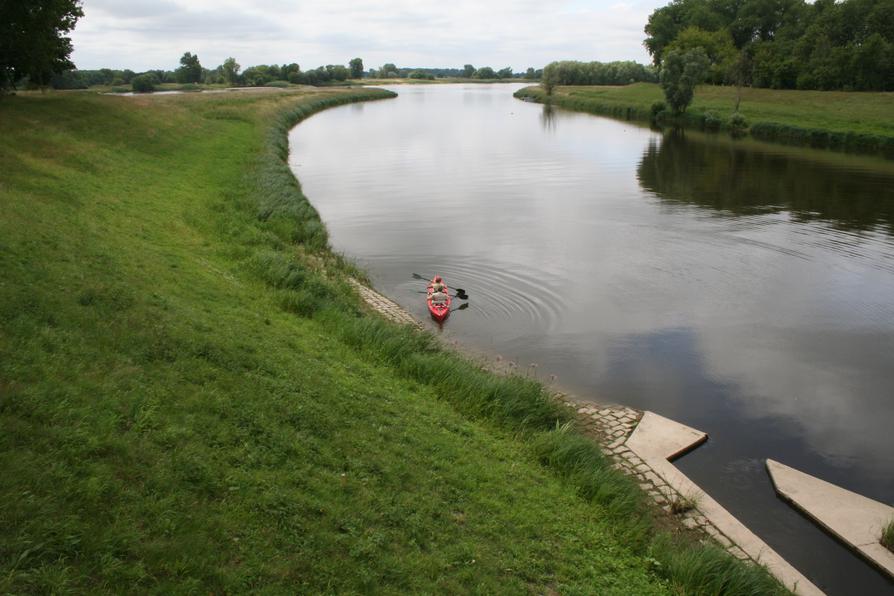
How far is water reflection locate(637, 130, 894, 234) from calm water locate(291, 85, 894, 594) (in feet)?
0.80

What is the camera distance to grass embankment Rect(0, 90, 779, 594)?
596 centimetres

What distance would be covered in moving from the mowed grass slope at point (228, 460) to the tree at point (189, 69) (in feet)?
484

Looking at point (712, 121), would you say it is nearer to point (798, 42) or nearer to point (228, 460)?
point (798, 42)

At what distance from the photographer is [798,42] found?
87375 mm

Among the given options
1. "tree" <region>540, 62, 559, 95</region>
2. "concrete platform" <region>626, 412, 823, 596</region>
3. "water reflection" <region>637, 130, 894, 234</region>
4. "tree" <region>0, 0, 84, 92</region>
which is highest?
"tree" <region>540, 62, 559, 95</region>

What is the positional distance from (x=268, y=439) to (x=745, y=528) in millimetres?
7397

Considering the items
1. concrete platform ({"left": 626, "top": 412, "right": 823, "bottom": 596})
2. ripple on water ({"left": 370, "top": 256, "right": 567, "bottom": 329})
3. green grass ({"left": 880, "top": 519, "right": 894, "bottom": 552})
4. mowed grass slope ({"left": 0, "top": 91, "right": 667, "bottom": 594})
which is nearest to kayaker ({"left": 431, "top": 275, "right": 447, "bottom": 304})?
ripple on water ({"left": 370, "top": 256, "right": 567, "bottom": 329})

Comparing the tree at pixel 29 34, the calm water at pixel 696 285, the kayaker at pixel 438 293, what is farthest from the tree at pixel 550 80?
the kayaker at pixel 438 293

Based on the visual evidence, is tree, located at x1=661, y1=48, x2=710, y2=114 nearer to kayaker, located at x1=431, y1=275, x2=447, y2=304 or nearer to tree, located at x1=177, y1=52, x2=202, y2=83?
kayaker, located at x1=431, y1=275, x2=447, y2=304

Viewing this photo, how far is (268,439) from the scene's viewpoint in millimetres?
8180

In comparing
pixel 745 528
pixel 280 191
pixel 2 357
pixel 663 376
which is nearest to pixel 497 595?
pixel 745 528

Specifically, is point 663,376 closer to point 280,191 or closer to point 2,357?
point 2,357

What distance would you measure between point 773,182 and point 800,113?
1349 inches

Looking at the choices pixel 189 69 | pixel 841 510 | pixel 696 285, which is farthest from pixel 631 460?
pixel 189 69
